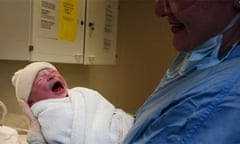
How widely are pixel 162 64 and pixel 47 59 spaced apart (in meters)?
1.61

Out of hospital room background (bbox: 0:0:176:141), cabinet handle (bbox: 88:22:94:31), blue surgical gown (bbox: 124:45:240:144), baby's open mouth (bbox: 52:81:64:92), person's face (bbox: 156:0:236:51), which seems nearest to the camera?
blue surgical gown (bbox: 124:45:240:144)

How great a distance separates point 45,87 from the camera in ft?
3.82

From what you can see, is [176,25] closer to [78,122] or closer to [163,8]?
[163,8]

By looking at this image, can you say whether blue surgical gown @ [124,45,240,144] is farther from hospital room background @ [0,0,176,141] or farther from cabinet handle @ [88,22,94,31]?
hospital room background @ [0,0,176,141]

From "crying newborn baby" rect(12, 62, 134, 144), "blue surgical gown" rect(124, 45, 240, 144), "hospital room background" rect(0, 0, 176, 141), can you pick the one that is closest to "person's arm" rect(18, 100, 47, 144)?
"crying newborn baby" rect(12, 62, 134, 144)

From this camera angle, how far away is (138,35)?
3.33 metres

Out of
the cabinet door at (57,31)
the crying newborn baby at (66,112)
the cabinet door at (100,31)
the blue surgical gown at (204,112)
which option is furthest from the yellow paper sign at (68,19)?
the blue surgical gown at (204,112)

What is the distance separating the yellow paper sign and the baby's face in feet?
2.58

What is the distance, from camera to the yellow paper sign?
194cm

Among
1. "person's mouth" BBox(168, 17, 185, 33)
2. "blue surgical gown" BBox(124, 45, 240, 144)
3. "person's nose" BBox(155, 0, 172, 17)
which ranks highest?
"person's nose" BBox(155, 0, 172, 17)

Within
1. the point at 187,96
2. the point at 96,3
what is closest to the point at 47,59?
the point at 96,3

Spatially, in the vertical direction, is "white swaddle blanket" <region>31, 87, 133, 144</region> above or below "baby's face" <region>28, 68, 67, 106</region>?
below

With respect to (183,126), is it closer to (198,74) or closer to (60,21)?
(198,74)

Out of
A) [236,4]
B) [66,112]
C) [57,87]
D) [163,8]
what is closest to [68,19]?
[57,87]
